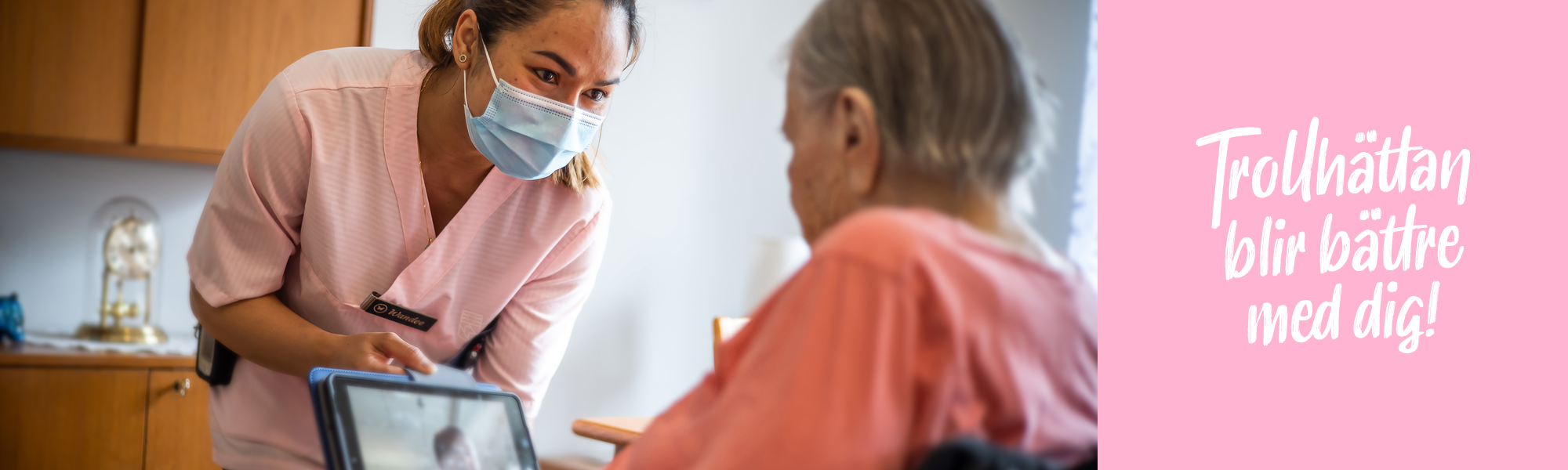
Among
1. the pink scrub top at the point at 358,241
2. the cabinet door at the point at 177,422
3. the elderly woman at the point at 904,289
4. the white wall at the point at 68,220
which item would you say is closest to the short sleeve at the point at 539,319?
the pink scrub top at the point at 358,241

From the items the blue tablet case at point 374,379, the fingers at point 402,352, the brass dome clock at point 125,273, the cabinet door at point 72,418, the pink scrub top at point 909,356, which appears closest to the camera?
the pink scrub top at point 909,356

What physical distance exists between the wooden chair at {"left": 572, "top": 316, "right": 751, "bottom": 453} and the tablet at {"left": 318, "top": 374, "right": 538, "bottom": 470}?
1.22 meters

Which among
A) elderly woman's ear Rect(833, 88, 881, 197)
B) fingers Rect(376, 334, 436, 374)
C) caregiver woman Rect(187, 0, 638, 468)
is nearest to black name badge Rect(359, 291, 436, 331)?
caregiver woman Rect(187, 0, 638, 468)

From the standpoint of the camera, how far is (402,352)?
949 mm

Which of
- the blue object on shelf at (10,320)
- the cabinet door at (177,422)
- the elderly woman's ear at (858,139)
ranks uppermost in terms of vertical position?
the elderly woman's ear at (858,139)

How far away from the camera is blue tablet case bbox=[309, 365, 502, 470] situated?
26.4 inches

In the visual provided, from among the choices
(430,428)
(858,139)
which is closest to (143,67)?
(430,428)

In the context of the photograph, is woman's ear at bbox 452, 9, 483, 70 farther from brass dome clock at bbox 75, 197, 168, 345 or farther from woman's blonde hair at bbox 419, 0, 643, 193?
brass dome clock at bbox 75, 197, 168, 345

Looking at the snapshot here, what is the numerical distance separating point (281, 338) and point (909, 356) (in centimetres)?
83

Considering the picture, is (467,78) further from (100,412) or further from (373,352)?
(100,412)

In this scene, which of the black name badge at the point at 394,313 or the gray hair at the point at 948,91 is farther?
the black name badge at the point at 394,313

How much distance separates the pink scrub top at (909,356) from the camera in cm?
45

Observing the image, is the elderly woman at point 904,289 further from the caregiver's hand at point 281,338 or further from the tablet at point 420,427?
the caregiver's hand at point 281,338

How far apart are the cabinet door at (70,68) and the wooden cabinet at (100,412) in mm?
451
